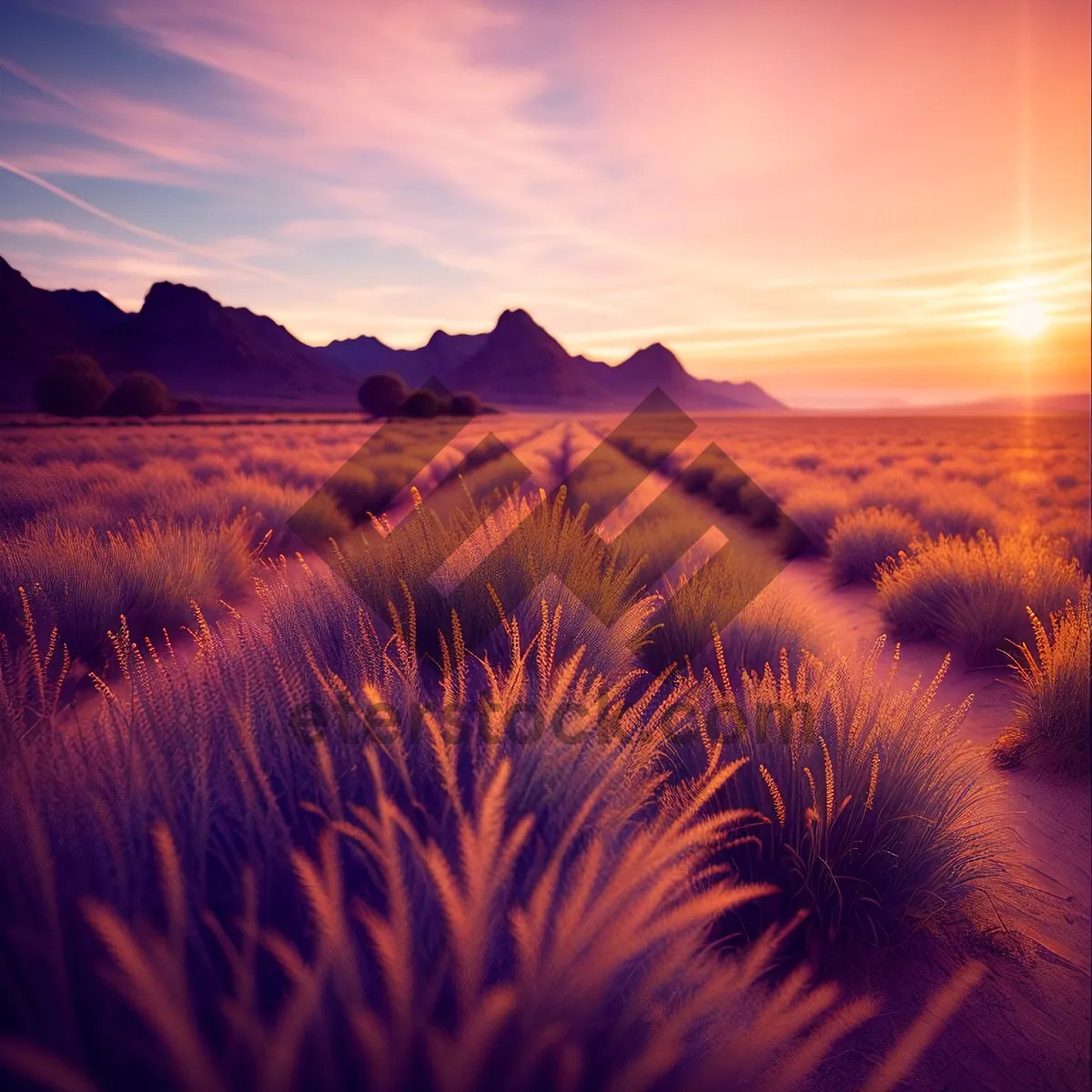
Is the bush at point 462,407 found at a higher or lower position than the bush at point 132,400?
higher

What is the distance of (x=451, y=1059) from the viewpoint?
885mm

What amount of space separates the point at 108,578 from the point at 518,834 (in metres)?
4.26

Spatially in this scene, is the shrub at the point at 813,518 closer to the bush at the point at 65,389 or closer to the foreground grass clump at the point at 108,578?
the foreground grass clump at the point at 108,578

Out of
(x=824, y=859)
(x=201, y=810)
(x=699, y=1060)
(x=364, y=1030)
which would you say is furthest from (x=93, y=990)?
(x=824, y=859)

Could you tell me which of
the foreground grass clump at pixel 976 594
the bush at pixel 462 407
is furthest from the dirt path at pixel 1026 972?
the bush at pixel 462 407

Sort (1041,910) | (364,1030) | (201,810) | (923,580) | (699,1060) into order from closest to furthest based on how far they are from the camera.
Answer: (364,1030) → (699,1060) → (201,810) → (1041,910) → (923,580)

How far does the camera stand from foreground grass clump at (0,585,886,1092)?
982mm

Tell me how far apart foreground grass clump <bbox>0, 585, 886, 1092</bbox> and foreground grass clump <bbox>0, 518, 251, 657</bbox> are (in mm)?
2301

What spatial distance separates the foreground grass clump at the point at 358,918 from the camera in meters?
0.98

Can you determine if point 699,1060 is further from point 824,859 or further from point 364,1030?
point 824,859

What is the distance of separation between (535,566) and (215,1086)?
2.85 meters

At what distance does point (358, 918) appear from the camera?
49.4 inches

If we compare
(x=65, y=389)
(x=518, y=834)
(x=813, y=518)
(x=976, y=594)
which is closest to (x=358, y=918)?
(x=518, y=834)

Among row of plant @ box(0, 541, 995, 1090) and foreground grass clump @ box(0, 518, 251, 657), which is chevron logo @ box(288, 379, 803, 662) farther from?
foreground grass clump @ box(0, 518, 251, 657)
